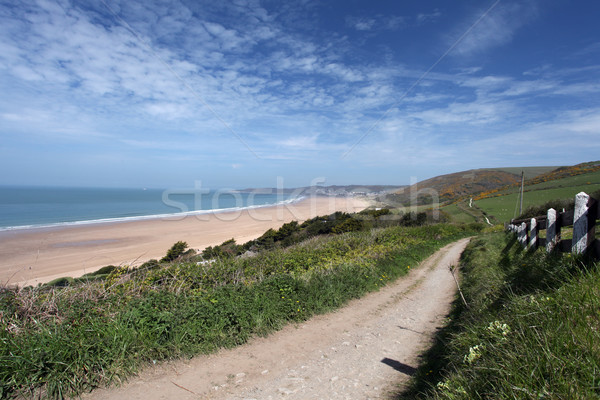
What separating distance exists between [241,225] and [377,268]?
29587 mm

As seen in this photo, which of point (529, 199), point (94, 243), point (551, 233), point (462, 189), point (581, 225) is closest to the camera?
point (581, 225)

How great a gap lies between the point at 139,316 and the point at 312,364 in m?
2.61

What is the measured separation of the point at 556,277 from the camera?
3.46 m

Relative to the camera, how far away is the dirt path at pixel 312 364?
374 centimetres

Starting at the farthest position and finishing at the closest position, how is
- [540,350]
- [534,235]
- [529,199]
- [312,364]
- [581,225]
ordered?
[529,199]
[534,235]
[312,364]
[581,225]
[540,350]

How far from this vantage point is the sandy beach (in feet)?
56.3

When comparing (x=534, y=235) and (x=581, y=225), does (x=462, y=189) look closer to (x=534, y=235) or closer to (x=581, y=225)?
(x=534, y=235)

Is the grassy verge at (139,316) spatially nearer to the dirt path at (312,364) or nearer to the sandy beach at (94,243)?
the dirt path at (312,364)

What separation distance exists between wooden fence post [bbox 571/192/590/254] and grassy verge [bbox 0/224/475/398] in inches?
171

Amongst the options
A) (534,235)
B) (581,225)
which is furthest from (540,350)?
(534,235)

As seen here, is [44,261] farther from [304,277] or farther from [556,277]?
[556,277]

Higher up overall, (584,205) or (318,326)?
(584,205)

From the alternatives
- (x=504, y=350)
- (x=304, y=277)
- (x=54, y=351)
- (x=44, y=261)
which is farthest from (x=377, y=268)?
(x=44, y=261)

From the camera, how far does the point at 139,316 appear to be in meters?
4.48
